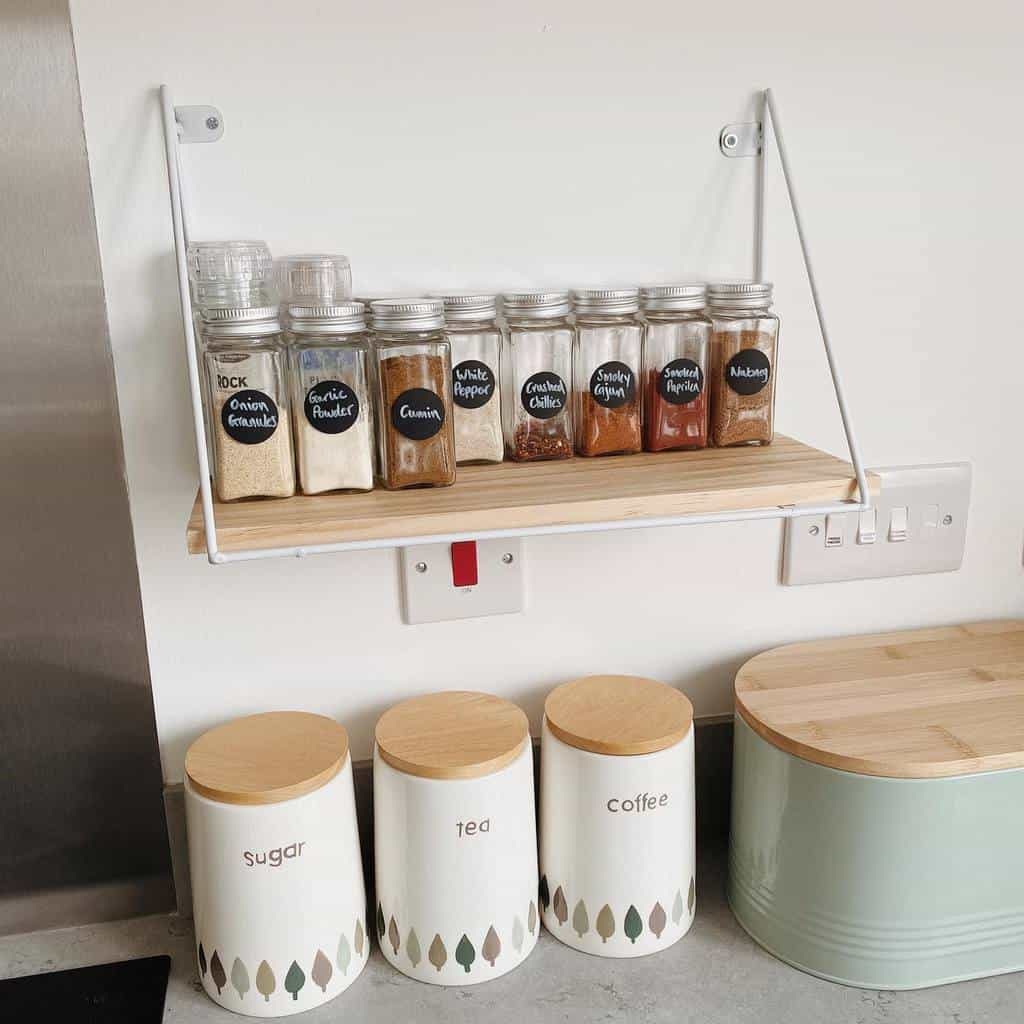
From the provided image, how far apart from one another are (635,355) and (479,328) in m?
0.15

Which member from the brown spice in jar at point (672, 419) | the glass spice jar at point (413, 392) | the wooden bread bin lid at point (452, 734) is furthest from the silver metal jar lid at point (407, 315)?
the wooden bread bin lid at point (452, 734)

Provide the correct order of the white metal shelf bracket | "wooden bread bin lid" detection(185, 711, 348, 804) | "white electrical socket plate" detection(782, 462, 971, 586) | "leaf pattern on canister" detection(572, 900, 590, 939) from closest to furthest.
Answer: the white metal shelf bracket, "wooden bread bin lid" detection(185, 711, 348, 804), "leaf pattern on canister" detection(572, 900, 590, 939), "white electrical socket plate" detection(782, 462, 971, 586)

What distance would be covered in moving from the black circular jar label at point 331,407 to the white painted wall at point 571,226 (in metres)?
0.16

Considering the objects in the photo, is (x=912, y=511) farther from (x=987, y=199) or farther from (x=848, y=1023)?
(x=848, y=1023)

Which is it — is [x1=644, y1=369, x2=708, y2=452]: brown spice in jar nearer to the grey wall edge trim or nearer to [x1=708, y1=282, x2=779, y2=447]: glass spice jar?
[x1=708, y1=282, x2=779, y2=447]: glass spice jar

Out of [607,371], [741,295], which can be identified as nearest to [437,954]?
[607,371]

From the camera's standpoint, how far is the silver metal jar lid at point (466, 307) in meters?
0.95

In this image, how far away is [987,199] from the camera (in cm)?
111

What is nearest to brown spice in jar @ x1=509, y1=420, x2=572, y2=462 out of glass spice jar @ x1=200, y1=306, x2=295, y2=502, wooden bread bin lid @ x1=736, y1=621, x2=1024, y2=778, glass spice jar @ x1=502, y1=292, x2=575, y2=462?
glass spice jar @ x1=502, y1=292, x2=575, y2=462

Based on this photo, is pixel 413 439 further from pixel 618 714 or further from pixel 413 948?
pixel 413 948

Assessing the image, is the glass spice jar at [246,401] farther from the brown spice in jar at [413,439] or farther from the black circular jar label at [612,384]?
the black circular jar label at [612,384]

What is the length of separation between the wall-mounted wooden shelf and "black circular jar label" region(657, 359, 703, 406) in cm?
6

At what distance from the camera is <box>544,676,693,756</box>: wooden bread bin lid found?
3.27 feet

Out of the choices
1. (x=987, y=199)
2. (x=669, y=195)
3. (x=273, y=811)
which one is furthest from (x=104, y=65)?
(x=987, y=199)
